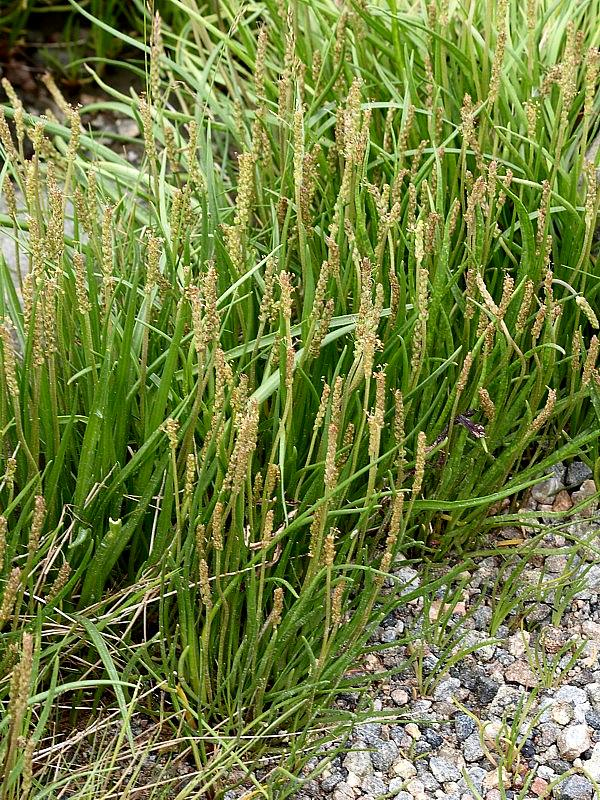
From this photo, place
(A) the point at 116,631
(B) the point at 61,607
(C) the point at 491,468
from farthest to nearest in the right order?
(C) the point at 491,468, (A) the point at 116,631, (B) the point at 61,607

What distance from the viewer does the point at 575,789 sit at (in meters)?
1.90

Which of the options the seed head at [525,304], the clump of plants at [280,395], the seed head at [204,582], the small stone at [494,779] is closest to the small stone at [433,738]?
the small stone at [494,779]

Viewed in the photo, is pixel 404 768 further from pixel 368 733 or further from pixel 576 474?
pixel 576 474

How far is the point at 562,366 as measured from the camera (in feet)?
7.95

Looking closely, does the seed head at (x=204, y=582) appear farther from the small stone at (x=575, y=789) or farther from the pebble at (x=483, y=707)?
the small stone at (x=575, y=789)

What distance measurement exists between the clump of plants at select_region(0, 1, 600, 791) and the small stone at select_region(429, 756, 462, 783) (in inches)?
9.4

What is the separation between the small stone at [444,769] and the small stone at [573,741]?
202 mm

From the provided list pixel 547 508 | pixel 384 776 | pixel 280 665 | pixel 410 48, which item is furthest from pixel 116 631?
pixel 410 48

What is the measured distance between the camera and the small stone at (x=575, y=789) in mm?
1887

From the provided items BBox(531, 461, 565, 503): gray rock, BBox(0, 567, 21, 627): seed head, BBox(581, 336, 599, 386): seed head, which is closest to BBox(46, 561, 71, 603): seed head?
BBox(0, 567, 21, 627): seed head

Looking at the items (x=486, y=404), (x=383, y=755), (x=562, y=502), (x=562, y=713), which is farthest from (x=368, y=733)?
(x=562, y=502)

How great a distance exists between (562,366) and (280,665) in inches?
38.8

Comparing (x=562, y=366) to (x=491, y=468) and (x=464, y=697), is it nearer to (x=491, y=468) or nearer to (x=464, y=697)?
(x=491, y=468)

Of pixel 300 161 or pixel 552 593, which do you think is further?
pixel 552 593
